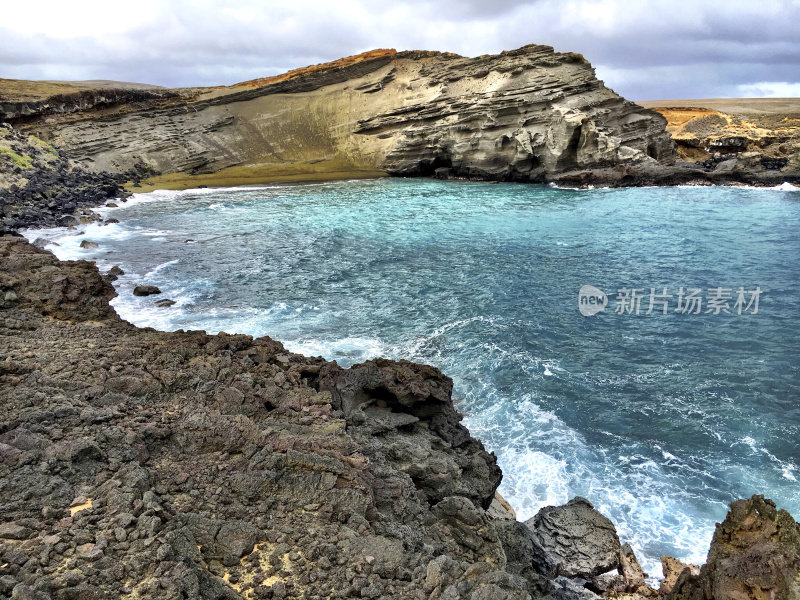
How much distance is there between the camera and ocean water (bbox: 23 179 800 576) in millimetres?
12195

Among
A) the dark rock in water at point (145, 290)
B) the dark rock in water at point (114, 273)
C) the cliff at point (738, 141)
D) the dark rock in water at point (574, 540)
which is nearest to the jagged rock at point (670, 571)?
the dark rock in water at point (574, 540)

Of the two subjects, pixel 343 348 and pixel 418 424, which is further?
pixel 343 348

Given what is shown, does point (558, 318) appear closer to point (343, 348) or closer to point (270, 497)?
point (343, 348)

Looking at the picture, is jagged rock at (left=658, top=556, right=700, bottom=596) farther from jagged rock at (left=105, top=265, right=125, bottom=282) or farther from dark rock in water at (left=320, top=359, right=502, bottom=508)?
jagged rock at (left=105, top=265, right=125, bottom=282)

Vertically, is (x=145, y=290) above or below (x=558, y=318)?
above

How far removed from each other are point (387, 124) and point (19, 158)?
35.3m

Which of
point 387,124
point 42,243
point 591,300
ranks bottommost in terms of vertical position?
point 591,300

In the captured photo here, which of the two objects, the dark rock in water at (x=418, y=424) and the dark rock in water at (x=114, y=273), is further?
the dark rock in water at (x=114, y=273)

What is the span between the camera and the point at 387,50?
74375 mm

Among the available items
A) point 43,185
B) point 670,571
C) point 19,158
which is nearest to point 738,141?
point 670,571

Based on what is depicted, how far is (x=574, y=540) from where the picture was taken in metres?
9.79

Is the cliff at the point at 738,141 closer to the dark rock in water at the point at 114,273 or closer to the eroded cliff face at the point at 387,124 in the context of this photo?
the eroded cliff face at the point at 387,124

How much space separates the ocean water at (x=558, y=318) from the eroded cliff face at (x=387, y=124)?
1442 centimetres

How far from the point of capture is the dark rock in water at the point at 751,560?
6.27 m
